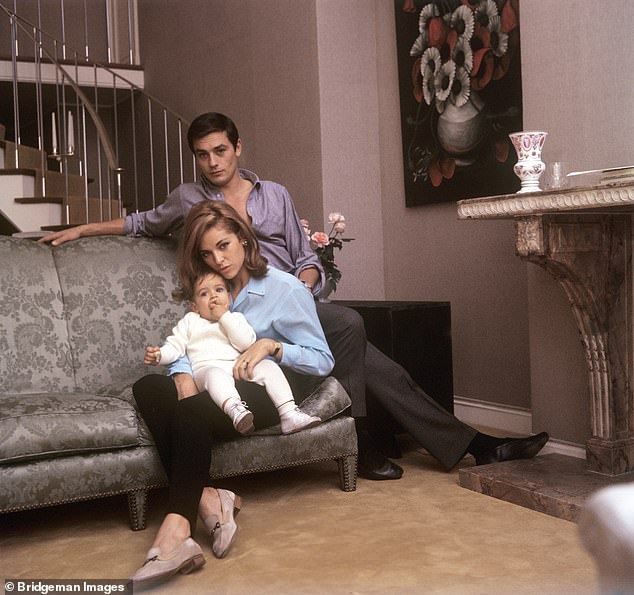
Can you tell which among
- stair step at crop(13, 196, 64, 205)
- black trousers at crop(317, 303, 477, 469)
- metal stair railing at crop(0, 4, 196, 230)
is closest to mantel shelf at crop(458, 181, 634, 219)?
black trousers at crop(317, 303, 477, 469)

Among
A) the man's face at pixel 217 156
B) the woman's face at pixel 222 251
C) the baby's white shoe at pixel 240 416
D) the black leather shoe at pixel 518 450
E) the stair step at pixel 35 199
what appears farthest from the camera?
the stair step at pixel 35 199

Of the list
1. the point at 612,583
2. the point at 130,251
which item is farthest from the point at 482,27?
the point at 612,583

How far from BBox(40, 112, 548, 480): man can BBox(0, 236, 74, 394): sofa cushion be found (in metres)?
0.16

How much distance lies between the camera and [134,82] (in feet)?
23.4

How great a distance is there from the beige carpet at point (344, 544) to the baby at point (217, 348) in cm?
33

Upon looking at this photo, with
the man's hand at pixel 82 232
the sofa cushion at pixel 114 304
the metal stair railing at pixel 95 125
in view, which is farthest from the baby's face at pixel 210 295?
the metal stair railing at pixel 95 125

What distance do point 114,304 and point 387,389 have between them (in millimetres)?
1061

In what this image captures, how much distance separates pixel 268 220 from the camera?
3182mm

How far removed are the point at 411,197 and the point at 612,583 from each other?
12.0 feet

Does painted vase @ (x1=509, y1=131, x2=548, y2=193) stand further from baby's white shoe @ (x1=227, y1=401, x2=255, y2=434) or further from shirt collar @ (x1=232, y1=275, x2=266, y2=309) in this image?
baby's white shoe @ (x1=227, y1=401, x2=255, y2=434)

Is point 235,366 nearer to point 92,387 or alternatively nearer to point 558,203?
point 92,387

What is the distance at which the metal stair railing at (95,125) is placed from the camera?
6262 millimetres

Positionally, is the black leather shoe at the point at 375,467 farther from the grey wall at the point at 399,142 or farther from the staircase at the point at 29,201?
the staircase at the point at 29,201

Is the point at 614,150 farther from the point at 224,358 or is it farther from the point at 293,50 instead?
the point at 293,50
